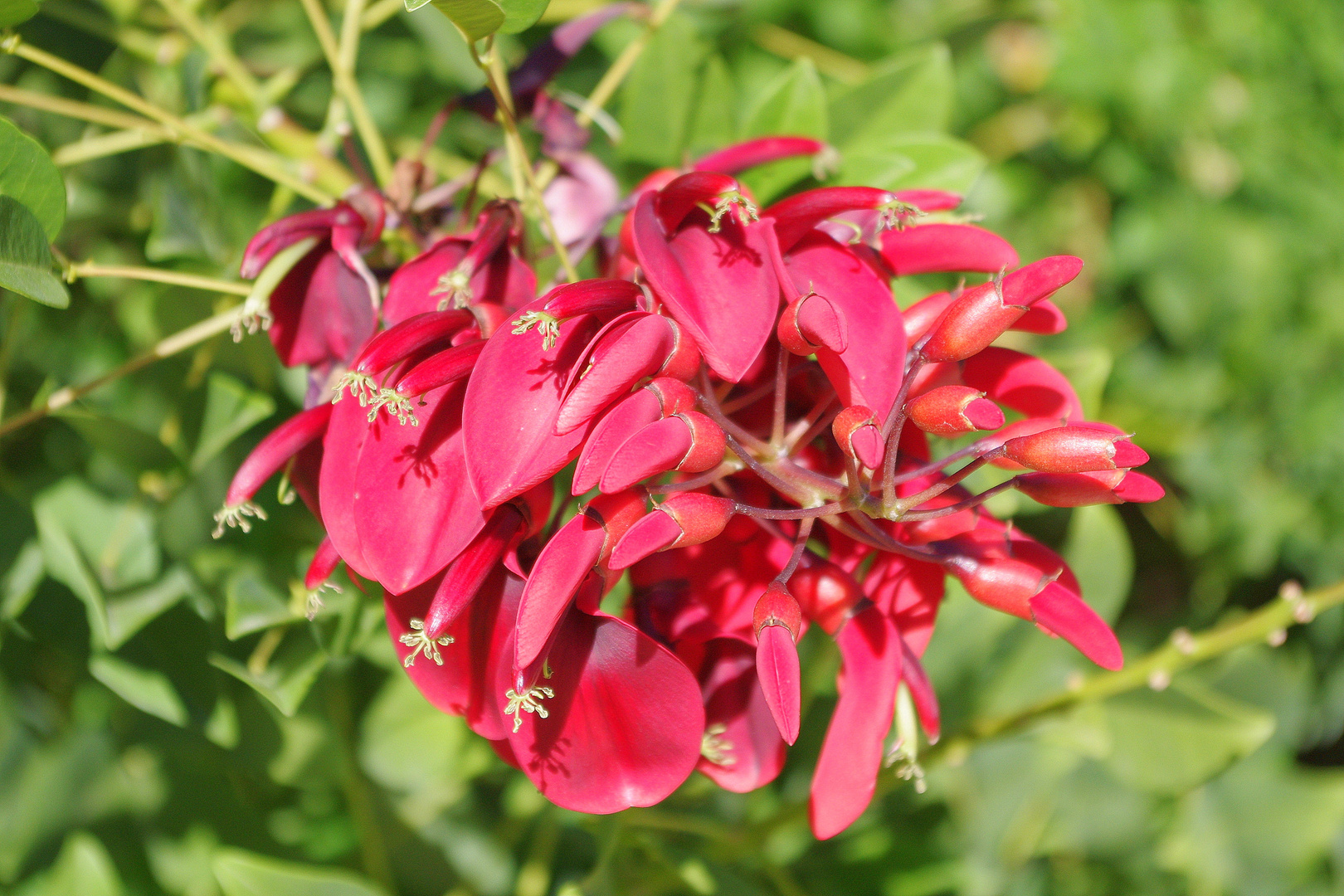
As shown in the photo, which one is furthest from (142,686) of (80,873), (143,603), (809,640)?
(809,640)

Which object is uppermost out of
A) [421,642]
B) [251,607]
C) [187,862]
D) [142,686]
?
[421,642]

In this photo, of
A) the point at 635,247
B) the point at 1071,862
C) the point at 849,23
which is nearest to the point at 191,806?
the point at 635,247

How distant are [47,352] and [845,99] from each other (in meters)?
0.68

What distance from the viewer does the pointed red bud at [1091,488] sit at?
398 mm

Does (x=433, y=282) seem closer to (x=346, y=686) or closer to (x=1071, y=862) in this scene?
(x=346, y=686)

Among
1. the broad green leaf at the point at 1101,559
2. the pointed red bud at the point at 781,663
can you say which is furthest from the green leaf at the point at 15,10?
the broad green leaf at the point at 1101,559

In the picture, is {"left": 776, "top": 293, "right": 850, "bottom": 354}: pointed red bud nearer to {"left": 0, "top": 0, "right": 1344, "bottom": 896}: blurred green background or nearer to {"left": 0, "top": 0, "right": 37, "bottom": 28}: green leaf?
{"left": 0, "top": 0, "right": 1344, "bottom": 896}: blurred green background

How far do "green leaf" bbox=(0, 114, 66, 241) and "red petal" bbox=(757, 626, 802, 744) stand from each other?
0.40 meters

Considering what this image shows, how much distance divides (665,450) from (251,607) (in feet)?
1.02

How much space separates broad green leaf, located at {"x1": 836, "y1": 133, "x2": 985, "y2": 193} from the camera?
2.13 feet

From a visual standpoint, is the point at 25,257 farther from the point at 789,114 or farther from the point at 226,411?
the point at 789,114

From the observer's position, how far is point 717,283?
416mm

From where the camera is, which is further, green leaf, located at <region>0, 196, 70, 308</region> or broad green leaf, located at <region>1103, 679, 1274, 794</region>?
broad green leaf, located at <region>1103, 679, 1274, 794</region>

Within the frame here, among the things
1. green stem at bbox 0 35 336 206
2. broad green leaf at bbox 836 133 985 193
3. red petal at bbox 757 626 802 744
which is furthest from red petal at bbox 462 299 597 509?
broad green leaf at bbox 836 133 985 193
